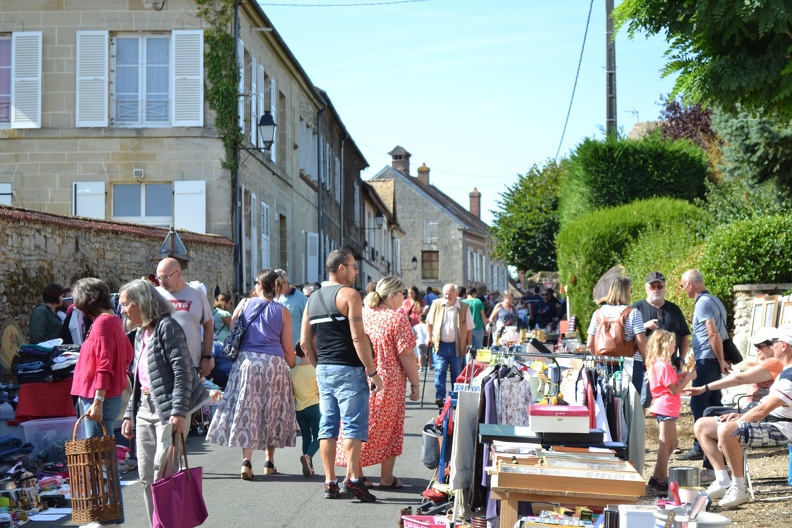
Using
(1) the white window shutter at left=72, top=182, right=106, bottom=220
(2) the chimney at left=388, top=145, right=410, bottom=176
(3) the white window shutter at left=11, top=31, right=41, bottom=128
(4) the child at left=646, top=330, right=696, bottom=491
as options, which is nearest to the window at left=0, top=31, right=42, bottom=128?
(3) the white window shutter at left=11, top=31, right=41, bottom=128

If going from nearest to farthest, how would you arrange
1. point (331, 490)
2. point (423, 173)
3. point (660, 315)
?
1. point (331, 490)
2. point (660, 315)
3. point (423, 173)

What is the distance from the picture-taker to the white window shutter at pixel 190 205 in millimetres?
19750

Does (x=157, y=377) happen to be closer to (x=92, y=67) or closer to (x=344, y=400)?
(x=344, y=400)

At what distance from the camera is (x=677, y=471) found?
5.32 meters

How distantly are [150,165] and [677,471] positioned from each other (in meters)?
16.1

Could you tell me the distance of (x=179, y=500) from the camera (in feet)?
19.4

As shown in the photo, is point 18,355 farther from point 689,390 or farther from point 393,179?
point 393,179

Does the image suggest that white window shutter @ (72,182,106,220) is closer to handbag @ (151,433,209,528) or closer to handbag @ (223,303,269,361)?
handbag @ (223,303,269,361)

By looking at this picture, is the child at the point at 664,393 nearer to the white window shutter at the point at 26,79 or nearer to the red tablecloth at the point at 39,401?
the red tablecloth at the point at 39,401

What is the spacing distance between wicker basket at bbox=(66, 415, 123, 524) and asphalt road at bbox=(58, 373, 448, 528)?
Answer: 1097mm

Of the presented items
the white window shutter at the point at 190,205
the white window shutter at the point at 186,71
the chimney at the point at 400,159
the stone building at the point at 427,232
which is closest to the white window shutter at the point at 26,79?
the white window shutter at the point at 186,71

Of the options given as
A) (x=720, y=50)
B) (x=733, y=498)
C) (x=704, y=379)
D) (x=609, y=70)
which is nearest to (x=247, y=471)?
(x=733, y=498)

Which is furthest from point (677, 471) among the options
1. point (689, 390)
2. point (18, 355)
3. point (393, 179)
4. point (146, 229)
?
point (393, 179)

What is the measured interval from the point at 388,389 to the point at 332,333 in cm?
85
